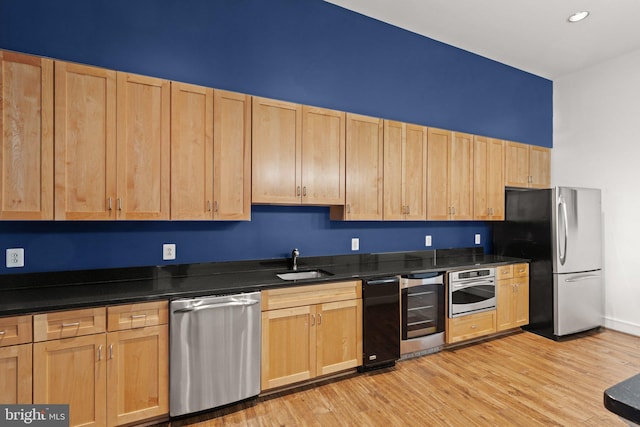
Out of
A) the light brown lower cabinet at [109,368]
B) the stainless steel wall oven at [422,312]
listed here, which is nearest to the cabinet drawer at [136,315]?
the light brown lower cabinet at [109,368]

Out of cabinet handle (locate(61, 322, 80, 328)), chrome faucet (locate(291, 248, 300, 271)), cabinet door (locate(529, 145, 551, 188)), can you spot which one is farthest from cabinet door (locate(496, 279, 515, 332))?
cabinet handle (locate(61, 322, 80, 328))

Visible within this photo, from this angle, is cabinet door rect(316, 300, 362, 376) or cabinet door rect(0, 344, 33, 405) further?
cabinet door rect(316, 300, 362, 376)

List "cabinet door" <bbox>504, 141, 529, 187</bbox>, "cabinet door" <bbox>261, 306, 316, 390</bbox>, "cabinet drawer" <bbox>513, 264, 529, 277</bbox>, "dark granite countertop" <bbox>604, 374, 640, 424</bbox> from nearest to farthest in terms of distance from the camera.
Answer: "dark granite countertop" <bbox>604, 374, 640, 424</bbox>, "cabinet door" <bbox>261, 306, 316, 390</bbox>, "cabinet drawer" <bbox>513, 264, 529, 277</bbox>, "cabinet door" <bbox>504, 141, 529, 187</bbox>

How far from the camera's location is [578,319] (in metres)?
3.99

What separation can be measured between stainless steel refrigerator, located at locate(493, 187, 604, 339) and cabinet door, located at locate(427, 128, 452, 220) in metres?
1.16

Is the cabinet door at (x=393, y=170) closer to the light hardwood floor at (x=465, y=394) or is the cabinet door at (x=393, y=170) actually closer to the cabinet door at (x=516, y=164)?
the light hardwood floor at (x=465, y=394)

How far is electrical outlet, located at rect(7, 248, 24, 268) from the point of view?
2306mm

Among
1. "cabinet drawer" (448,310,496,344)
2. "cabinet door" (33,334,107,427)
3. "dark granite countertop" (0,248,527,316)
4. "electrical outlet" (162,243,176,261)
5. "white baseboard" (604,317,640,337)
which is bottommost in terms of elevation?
"white baseboard" (604,317,640,337)

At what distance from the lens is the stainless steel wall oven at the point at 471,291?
137 inches

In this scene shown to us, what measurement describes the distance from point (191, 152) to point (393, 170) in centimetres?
196

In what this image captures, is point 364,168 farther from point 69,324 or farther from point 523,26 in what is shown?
point 69,324

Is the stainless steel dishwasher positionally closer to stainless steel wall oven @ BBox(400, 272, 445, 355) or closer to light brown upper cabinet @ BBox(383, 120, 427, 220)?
stainless steel wall oven @ BBox(400, 272, 445, 355)

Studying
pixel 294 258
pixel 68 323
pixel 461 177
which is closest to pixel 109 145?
pixel 68 323

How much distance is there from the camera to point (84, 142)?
2256 mm
